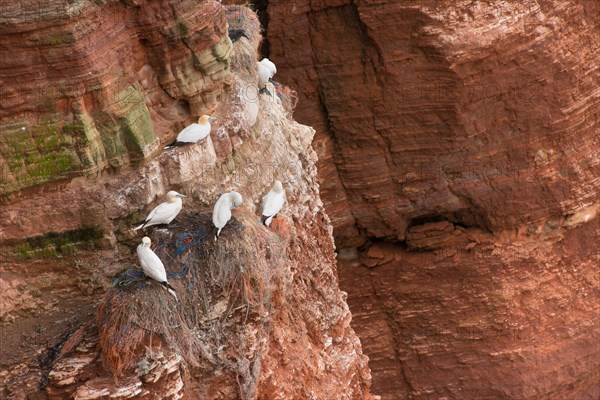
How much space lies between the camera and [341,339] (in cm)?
1205

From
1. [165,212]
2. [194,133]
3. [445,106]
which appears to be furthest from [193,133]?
[445,106]

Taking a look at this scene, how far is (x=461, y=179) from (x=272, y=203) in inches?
299

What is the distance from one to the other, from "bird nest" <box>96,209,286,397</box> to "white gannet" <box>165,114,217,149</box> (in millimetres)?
639

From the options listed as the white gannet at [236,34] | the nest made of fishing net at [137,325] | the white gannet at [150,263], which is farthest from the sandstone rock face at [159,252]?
the white gannet at [236,34]

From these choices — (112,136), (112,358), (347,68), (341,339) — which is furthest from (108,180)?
(347,68)

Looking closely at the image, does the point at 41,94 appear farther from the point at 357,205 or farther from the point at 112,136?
the point at 357,205

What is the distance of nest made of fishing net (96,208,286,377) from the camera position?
29.9 feet

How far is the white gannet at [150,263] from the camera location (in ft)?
30.3

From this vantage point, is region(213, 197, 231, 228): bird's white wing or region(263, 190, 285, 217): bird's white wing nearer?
region(213, 197, 231, 228): bird's white wing

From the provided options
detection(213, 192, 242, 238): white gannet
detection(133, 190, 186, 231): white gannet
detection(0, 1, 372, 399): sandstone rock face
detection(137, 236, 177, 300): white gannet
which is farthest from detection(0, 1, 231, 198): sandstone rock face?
detection(137, 236, 177, 300): white gannet

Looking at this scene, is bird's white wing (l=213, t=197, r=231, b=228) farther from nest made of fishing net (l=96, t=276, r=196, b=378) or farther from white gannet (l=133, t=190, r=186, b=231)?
nest made of fishing net (l=96, t=276, r=196, b=378)

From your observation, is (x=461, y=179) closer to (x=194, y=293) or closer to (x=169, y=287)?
(x=194, y=293)

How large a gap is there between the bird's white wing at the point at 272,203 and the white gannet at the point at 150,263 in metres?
1.56

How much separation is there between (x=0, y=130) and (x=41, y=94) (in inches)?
16.3
